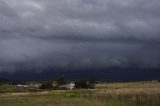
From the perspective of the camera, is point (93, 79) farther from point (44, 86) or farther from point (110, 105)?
point (110, 105)

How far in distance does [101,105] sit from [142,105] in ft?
14.7

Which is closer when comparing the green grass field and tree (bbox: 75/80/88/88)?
the green grass field

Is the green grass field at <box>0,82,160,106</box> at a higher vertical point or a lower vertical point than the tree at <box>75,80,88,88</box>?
lower

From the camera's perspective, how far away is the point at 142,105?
37.6 meters

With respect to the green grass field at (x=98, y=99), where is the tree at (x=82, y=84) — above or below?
above

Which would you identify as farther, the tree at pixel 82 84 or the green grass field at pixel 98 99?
the tree at pixel 82 84

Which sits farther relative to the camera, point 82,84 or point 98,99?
point 82,84

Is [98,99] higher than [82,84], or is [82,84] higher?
[82,84]

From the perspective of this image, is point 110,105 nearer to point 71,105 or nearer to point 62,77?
point 71,105

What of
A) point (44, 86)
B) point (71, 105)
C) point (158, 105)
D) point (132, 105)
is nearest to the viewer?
point (158, 105)

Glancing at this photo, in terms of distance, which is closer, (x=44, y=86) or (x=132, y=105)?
(x=132, y=105)

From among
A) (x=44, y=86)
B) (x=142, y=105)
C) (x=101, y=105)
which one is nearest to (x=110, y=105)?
(x=101, y=105)

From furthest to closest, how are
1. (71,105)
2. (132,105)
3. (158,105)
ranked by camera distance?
1. (71,105)
2. (132,105)
3. (158,105)

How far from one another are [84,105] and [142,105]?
21.1 ft
